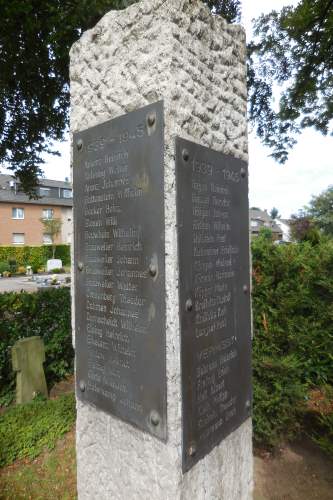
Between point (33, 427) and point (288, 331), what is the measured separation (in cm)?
307

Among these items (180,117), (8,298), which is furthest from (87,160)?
(8,298)

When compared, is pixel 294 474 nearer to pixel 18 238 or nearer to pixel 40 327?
pixel 40 327

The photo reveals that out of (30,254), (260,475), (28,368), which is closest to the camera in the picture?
(260,475)

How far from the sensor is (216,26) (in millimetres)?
1818

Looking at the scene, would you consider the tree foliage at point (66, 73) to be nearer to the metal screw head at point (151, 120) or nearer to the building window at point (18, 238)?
the metal screw head at point (151, 120)

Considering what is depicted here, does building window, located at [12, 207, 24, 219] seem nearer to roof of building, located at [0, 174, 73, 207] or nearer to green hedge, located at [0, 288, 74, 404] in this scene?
roof of building, located at [0, 174, 73, 207]

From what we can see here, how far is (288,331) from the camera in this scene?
12.2 feet

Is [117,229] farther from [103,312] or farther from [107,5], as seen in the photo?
[107,5]

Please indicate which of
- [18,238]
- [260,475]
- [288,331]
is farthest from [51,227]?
[260,475]

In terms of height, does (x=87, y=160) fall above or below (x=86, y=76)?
below

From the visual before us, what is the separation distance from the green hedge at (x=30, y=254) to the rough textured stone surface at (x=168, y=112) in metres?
30.1

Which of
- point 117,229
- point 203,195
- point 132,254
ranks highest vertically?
point 203,195

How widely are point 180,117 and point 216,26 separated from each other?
0.68m

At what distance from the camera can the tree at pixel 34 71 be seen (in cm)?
508
